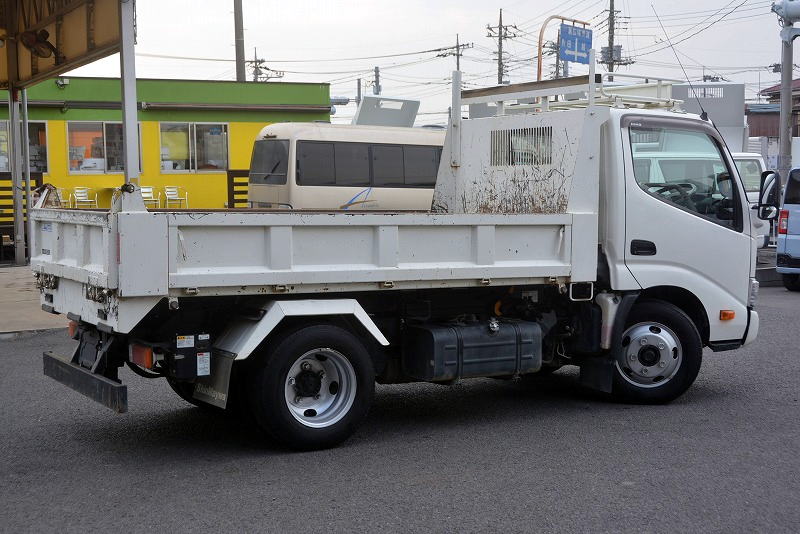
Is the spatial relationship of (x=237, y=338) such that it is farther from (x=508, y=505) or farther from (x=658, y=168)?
(x=658, y=168)

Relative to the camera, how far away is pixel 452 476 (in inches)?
236

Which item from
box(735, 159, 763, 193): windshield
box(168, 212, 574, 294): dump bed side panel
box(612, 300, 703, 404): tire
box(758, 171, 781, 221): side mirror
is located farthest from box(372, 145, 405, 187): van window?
box(168, 212, 574, 294): dump bed side panel

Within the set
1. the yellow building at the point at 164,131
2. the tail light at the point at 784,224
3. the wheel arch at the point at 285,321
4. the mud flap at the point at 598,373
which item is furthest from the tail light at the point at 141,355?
the yellow building at the point at 164,131

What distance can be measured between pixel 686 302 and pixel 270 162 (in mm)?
13110

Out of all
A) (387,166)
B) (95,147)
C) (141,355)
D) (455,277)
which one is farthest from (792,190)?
(95,147)

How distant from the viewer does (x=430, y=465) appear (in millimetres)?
6270

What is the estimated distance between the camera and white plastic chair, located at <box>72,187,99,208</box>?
907 inches

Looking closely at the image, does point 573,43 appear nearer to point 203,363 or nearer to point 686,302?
point 686,302

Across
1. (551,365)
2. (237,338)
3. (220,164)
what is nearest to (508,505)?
(237,338)

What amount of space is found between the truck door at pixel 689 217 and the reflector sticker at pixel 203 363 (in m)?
3.37

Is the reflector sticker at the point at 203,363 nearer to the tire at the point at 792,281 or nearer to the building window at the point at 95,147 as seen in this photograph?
the tire at the point at 792,281

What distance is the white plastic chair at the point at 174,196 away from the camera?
24.5 m

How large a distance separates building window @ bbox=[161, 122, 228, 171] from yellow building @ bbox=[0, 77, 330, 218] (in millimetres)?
25

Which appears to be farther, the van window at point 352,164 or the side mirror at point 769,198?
the van window at point 352,164
